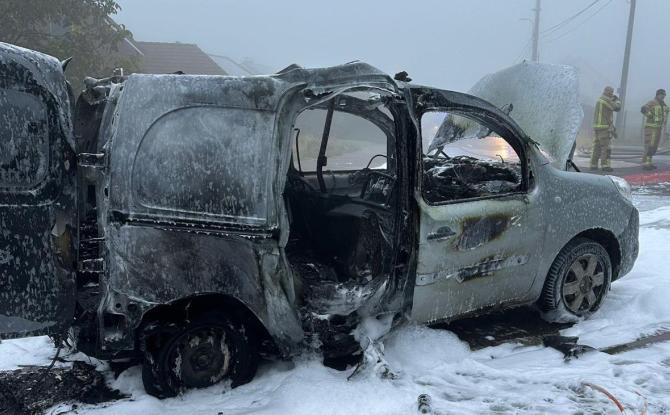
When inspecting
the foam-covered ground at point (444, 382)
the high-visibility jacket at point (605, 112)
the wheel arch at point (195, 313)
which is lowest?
the foam-covered ground at point (444, 382)

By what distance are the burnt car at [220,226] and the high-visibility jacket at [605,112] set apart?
956 centimetres

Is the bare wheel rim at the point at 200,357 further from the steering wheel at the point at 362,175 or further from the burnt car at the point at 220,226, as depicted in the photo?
the steering wheel at the point at 362,175

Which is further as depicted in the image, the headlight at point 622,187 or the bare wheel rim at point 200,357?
the headlight at point 622,187

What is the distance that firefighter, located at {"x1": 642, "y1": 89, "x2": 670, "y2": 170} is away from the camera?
13555 millimetres

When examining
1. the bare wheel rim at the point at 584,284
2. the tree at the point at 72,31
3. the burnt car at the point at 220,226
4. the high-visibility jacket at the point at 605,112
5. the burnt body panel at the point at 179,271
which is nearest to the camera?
the burnt car at the point at 220,226

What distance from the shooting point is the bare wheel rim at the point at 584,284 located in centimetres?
434

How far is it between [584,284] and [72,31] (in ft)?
32.6

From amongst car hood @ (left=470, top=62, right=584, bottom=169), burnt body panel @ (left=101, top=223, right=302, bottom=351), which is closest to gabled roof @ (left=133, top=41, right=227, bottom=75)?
car hood @ (left=470, top=62, right=584, bottom=169)

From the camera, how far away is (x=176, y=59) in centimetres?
2484

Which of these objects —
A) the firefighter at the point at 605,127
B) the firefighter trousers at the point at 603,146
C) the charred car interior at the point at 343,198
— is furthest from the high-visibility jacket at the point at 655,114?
the charred car interior at the point at 343,198

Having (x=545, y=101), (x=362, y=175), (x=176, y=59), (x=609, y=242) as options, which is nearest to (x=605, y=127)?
(x=545, y=101)

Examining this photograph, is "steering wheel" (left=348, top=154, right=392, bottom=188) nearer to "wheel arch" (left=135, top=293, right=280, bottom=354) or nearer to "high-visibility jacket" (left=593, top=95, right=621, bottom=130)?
"wheel arch" (left=135, top=293, right=280, bottom=354)

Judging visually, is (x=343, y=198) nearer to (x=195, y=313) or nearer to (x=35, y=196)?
(x=195, y=313)

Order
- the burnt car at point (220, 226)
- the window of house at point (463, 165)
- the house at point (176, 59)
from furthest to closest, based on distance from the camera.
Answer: the house at point (176, 59) < the window of house at point (463, 165) < the burnt car at point (220, 226)
